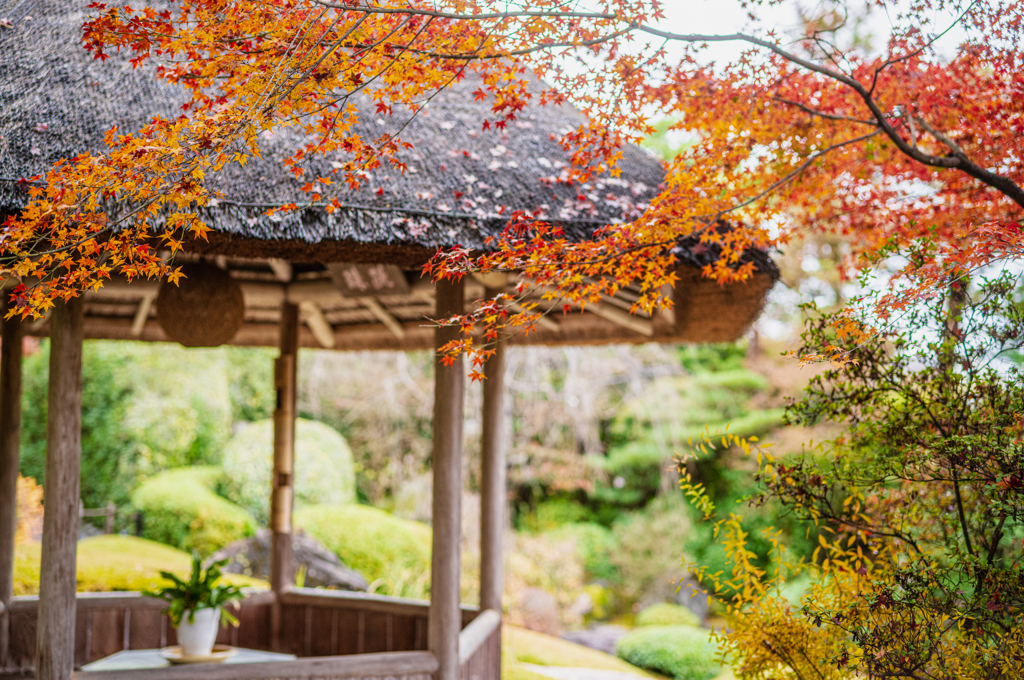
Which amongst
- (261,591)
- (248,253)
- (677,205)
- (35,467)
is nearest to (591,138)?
(677,205)

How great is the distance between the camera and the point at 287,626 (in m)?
5.56

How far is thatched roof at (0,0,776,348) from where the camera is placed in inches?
131

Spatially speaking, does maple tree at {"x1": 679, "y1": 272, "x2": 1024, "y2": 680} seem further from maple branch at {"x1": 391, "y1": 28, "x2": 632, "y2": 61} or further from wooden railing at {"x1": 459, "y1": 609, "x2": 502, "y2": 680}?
wooden railing at {"x1": 459, "y1": 609, "x2": 502, "y2": 680}

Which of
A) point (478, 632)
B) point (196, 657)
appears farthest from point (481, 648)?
point (196, 657)

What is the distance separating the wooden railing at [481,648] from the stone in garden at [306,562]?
2.52m

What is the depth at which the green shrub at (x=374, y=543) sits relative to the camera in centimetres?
787

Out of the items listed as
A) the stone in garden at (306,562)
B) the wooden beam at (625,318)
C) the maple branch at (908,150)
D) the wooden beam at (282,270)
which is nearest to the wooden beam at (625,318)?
the wooden beam at (625,318)

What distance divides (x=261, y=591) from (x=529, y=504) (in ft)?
24.0

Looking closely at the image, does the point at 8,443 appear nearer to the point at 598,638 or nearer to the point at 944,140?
the point at 944,140

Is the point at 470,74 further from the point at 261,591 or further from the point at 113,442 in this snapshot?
the point at 113,442

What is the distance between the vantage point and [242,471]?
10.1m

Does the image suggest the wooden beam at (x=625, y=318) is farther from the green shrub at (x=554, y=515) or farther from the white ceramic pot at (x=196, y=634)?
the green shrub at (x=554, y=515)

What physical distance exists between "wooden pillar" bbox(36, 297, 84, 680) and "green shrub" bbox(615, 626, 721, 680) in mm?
6158

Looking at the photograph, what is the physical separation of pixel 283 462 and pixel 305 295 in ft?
3.71
